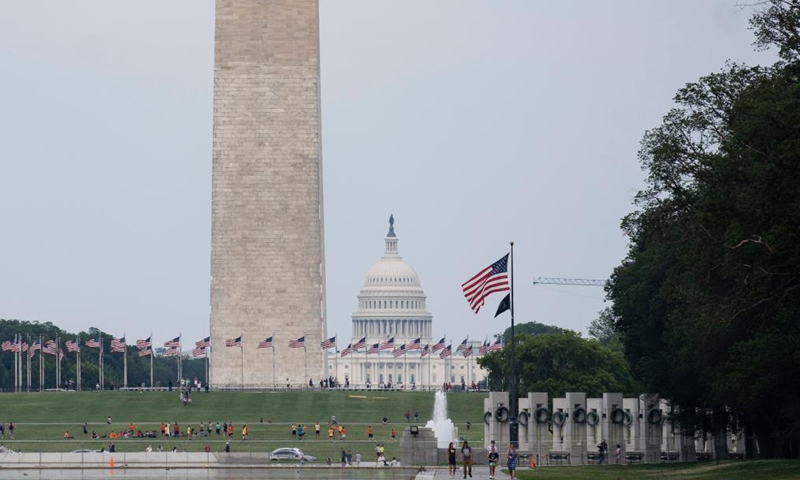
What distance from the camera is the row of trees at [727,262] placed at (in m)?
41.5

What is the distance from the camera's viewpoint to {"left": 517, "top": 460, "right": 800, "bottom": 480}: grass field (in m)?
48.0

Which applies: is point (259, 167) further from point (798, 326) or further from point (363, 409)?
point (798, 326)

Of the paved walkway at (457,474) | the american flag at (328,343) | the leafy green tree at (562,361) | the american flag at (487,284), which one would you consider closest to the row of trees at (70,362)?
the american flag at (328,343)

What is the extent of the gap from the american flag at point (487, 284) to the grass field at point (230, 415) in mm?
16231

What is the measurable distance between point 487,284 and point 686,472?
12.2 metres

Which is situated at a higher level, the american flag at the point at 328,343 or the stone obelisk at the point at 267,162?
the stone obelisk at the point at 267,162

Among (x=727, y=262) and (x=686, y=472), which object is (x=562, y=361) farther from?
(x=727, y=262)

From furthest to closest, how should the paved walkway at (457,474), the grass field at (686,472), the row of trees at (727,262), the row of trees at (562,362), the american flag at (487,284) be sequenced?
1. the row of trees at (562,362)
2. the american flag at (487,284)
3. the paved walkway at (457,474)
4. the grass field at (686,472)
5. the row of trees at (727,262)

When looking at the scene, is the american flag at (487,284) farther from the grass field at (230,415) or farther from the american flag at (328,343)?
the american flag at (328,343)

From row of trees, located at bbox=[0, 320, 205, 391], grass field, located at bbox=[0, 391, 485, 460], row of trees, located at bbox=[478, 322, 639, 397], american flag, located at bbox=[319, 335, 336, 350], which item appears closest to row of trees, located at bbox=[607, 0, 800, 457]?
grass field, located at bbox=[0, 391, 485, 460]

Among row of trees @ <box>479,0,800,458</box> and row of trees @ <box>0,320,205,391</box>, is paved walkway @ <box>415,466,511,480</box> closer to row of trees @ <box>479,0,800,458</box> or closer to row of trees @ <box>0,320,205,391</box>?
row of trees @ <box>479,0,800,458</box>

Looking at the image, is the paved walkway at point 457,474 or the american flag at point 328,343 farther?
the american flag at point 328,343

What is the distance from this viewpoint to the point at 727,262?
45406 mm

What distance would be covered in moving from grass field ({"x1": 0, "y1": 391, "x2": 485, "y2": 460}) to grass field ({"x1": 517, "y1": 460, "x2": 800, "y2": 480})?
2162 cm
